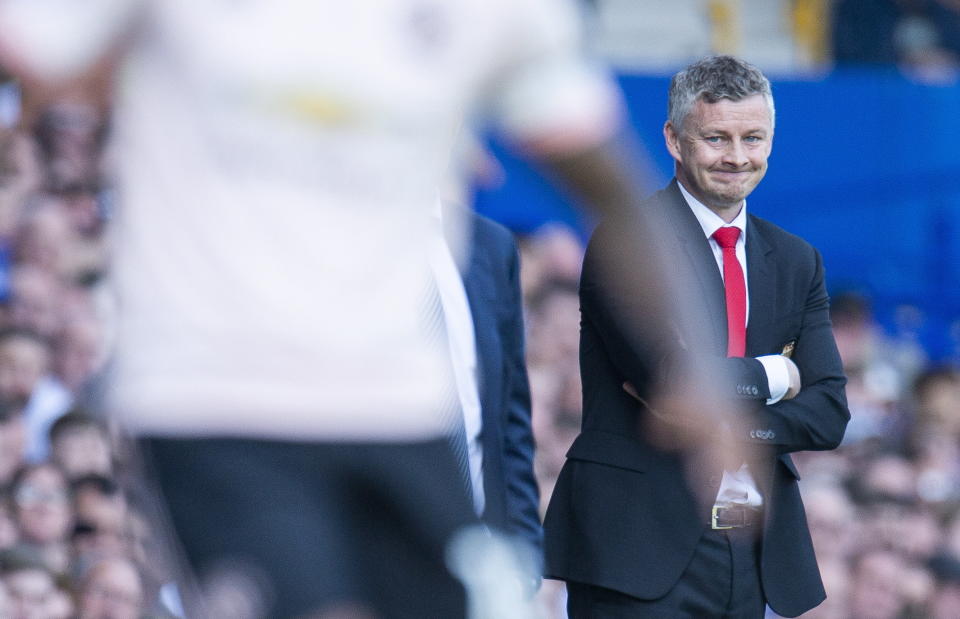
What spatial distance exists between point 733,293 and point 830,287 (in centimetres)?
519

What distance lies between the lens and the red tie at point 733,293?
11.3ft

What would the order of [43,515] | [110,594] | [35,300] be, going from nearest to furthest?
[110,594] < [43,515] < [35,300]

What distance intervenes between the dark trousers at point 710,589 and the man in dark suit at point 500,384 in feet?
1.11

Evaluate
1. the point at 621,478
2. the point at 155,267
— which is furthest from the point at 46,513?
the point at 155,267

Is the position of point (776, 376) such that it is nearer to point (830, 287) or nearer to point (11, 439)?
point (11, 439)

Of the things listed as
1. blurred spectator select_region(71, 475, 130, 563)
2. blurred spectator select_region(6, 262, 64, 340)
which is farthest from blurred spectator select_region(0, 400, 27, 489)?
blurred spectator select_region(6, 262, 64, 340)

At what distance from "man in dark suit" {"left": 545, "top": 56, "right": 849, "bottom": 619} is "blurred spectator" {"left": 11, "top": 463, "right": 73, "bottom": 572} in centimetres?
245

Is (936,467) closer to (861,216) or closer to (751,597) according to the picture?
(861,216)

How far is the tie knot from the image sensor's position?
3.48m

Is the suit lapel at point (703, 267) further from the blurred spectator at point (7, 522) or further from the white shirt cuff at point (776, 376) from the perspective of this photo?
the blurred spectator at point (7, 522)

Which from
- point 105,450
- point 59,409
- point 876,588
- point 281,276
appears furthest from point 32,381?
point 281,276

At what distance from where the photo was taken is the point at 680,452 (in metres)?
3.45

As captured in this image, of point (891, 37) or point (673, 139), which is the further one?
point (891, 37)

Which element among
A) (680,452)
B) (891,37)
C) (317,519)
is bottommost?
(891,37)
